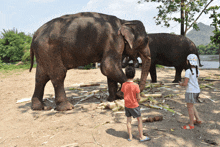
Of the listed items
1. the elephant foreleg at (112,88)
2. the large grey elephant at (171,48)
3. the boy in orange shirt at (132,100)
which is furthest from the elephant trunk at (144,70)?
the large grey elephant at (171,48)

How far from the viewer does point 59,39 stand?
3.94 metres

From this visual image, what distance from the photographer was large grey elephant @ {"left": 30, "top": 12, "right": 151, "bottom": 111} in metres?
3.96

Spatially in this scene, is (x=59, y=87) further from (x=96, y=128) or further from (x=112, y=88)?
(x=96, y=128)

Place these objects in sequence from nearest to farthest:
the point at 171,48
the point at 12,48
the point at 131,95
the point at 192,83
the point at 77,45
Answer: the point at 131,95
the point at 192,83
the point at 77,45
the point at 171,48
the point at 12,48

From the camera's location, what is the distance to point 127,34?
427cm

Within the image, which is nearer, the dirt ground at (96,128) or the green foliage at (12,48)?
the dirt ground at (96,128)

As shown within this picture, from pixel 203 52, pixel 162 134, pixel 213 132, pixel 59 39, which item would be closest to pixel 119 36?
pixel 59 39

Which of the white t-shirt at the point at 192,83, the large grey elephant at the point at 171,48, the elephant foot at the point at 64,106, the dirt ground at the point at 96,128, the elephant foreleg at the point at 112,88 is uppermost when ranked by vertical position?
the large grey elephant at the point at 171,48

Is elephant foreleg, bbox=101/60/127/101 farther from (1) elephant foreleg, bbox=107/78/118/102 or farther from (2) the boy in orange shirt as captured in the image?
(2) the boy in orange shirt

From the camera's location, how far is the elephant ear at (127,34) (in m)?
4.23

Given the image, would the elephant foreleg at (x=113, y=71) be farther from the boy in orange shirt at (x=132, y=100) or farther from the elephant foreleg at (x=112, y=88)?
the boy in orange shirt at (x=132, y=100)

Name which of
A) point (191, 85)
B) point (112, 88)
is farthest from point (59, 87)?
point (191, 85)

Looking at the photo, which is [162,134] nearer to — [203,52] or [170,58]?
[170,58]

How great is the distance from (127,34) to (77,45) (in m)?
1.31
